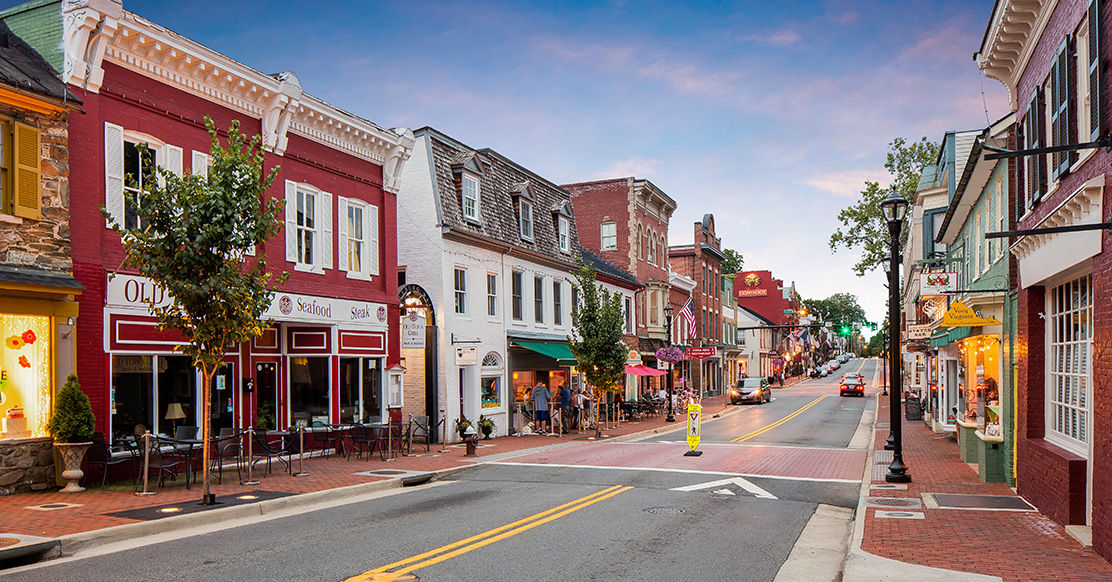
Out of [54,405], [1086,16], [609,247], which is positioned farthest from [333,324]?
[609,247]

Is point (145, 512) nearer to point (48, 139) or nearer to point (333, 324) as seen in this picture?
point (48, 139)

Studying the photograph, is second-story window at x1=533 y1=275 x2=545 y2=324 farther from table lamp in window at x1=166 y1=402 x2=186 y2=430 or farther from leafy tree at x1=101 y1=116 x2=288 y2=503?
leafy tree at x1=101 y1=116 x2=288 y2=503

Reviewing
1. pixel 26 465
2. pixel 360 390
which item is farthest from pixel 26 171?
pixel 360 390

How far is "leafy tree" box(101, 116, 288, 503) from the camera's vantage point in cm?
1228

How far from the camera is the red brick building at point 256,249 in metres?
14.8

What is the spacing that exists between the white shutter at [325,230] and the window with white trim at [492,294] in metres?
8.21

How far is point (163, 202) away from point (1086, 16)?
11.9m

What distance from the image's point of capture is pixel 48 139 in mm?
14023

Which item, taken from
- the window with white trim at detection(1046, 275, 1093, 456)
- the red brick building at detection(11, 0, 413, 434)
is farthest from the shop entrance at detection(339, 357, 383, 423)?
the window with white trim at detection(1046, 275, 1093, 456)

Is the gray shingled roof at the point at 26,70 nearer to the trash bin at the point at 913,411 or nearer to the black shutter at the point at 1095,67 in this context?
the black shutter at the point at 1095,67

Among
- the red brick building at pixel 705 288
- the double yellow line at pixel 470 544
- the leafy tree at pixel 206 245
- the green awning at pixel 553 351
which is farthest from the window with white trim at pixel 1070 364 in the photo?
the red brick building at pixel 705 288

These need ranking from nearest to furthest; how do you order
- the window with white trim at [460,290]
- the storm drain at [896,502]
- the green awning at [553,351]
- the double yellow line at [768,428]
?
the storm drain at [896,502], the double yellow line at [768,428], the window with white trim at [460,290], the green awning at [553,351]

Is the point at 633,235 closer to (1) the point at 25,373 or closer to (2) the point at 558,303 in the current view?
(2) the point at 558,303

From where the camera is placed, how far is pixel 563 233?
35031 millimetres
